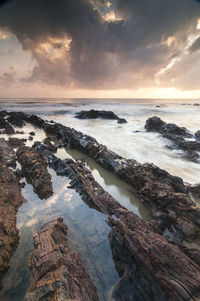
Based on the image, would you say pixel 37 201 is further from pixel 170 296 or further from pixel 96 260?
pixel 170 296

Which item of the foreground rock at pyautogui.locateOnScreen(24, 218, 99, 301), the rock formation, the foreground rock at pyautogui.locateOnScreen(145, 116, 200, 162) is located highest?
the foreground rock at pyautogui.locateOnScreen(24, 218, 99, 301)

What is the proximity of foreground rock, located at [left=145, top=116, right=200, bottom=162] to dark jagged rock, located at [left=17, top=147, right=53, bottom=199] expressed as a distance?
989 centimetres

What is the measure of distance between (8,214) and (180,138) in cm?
1411

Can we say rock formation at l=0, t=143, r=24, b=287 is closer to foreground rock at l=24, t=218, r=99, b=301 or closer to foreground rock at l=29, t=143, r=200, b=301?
foreground rock at l=24, t=218, r=99, b=301

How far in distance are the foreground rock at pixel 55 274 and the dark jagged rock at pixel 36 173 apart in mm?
2443

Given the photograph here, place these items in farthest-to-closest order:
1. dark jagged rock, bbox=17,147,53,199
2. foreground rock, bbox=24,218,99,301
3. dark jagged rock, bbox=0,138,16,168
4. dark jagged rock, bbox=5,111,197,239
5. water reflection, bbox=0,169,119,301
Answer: dark jagged rock, bbox=0,138,16,168 → dark jagged rock, bbox=17,147,53,199 → dark jagged rock, bbox=5,111,197,239 → water reflection, bbox=0,169,119,301 → foreground rock, bbox=24,218,99,301

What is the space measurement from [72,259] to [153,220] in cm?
278

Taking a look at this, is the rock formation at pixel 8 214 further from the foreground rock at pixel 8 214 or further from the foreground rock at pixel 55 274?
the foreground rock at pixel 55 274

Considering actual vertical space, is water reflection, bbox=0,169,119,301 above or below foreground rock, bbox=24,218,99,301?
below

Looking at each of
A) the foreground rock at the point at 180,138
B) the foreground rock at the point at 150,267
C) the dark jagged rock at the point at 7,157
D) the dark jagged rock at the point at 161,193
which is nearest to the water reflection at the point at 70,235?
the foreground rock at the point at 150,267

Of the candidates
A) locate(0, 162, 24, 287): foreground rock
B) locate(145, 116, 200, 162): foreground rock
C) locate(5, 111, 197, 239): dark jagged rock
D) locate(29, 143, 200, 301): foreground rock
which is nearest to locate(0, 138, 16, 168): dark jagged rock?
locate(0, 162, 24, 287): foreground rock

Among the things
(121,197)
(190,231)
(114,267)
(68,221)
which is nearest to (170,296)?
(114,267)

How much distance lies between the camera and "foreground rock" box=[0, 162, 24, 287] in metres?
3.45

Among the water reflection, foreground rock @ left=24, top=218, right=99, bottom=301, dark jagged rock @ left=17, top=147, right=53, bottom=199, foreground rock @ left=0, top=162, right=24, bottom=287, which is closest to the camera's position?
foreground rock @ left=24, top=218, right=99, bottom=301
